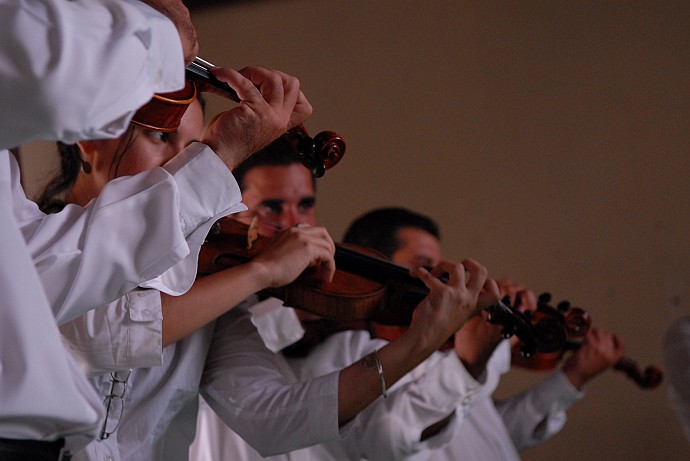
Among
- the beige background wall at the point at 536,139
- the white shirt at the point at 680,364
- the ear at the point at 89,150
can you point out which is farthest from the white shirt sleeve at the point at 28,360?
the beige background wall at the point at 536,139

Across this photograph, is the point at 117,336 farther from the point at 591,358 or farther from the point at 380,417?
the point at 591,358

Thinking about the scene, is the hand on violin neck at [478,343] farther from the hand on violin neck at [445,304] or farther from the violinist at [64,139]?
A: the violinist at [64,139]

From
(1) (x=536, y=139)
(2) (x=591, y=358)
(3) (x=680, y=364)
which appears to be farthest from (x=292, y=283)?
(1) (x=536, y=139)

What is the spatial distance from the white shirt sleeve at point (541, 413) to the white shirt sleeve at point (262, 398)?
124cm

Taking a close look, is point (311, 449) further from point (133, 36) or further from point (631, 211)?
point (631, 211)

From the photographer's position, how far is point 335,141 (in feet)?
3.93

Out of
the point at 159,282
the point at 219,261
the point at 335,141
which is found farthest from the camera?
the point at 219,261

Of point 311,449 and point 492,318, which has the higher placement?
point 492,318

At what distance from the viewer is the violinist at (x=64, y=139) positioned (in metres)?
0.68

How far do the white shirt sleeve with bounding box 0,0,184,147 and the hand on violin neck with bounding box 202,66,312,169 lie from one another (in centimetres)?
28

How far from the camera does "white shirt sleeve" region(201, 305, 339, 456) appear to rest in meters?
1.44

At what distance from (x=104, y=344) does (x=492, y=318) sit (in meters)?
0.93

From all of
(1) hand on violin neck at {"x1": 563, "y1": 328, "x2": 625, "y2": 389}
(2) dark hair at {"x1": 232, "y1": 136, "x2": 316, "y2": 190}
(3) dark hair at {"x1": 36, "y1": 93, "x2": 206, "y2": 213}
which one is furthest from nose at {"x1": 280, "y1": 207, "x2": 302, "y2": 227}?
(1) hand on violin neck at {"x1": 563, "y1": 328, "x2": 625, "y2": 389}

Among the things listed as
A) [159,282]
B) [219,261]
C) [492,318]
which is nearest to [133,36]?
[159,282]
